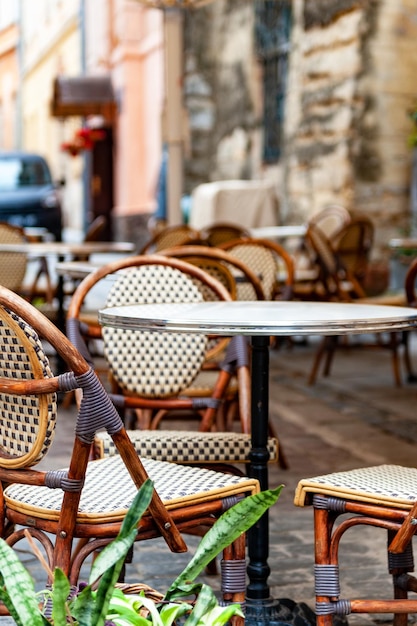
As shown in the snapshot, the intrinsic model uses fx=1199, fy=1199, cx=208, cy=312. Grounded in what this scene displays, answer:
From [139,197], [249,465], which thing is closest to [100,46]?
[139,197]

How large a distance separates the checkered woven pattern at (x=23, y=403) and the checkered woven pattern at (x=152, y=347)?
1062 mm

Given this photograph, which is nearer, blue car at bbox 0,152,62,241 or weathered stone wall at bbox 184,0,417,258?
weathered stone wall at bbox 184,0,417,258

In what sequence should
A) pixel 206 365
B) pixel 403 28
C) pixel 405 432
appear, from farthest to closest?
pixel 403 28
pixel 405 432
pixel 206 365

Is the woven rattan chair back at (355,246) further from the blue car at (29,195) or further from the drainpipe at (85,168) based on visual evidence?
the drainpipe at (85,168)

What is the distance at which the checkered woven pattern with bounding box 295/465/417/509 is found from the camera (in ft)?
8.25

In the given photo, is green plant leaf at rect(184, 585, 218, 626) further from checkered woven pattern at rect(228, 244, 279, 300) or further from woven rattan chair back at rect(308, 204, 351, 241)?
woven rattan chair back at rect(308, 204, 351, 241)

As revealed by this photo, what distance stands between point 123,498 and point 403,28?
8.43 meters

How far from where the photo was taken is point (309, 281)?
8.29m

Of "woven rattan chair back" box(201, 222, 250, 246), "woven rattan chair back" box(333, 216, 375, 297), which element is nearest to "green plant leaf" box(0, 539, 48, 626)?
"woven rattan chair back" box(201, 222, 250, 246)

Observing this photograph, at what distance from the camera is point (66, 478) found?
7.83ft

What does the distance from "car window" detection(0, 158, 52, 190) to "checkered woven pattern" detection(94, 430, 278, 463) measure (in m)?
13.9

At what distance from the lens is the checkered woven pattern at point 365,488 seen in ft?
8.25

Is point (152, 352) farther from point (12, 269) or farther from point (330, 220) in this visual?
point (330, 220)

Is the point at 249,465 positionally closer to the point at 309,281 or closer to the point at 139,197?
the point at 309,281
